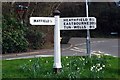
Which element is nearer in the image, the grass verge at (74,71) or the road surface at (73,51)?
the grass verge at (74,71)

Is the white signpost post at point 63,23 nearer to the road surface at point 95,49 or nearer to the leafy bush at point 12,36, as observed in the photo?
the road surface at point 95,49

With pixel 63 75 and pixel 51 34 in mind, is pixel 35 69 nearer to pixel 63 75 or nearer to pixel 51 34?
pixel 63 75

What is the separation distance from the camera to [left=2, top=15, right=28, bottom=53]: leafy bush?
2233 centimetres

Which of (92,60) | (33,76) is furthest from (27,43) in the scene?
(33,76)

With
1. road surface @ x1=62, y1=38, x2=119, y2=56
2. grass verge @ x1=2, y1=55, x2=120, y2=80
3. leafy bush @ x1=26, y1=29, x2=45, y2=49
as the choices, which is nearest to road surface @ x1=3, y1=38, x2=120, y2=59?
road surface @ x1=62, y1=38, x2=119, y2=56

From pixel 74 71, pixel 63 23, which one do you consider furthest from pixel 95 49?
pixel 74 71

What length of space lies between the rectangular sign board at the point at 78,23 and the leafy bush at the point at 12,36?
40.2ft

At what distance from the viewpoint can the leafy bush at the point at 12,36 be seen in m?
22.3

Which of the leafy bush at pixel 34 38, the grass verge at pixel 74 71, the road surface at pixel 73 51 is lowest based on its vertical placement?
the grass verge at pixel 74 71

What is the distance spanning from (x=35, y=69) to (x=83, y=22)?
6.72 feet

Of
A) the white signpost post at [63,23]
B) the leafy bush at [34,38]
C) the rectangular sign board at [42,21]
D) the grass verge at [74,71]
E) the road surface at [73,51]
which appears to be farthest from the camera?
the leafy bush at [34,38]

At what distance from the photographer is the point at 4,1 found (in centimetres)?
2459

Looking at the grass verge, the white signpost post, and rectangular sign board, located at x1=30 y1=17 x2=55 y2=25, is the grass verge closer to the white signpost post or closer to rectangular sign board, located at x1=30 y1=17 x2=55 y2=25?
the white signpost post

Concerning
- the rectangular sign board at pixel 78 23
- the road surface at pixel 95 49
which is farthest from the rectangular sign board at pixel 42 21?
the road surface at pixel 95 49
